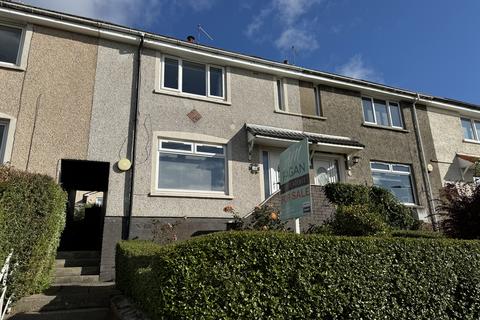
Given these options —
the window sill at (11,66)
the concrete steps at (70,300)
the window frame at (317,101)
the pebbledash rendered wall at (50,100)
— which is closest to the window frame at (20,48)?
the window sill at (11,66)

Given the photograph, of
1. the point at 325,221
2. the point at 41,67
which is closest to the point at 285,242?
the point at 325,221

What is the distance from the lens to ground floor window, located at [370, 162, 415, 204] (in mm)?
13406

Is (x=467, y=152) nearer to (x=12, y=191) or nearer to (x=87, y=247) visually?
(x=87, y=247)

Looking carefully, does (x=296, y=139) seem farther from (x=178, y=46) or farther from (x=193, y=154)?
(x=178, y=46)

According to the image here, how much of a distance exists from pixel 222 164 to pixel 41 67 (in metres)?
5.76

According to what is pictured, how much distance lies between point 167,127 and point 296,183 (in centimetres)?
609

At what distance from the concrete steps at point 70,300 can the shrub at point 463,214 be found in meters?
7.47

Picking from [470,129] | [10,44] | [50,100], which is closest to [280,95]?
[50,100]

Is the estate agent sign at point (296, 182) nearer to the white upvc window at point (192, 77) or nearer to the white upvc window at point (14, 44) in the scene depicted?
the white upvc window at point (192, 77)

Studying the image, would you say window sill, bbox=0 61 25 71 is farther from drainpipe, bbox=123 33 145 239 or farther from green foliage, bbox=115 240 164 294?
green foliage, bbox=115 240 164 294

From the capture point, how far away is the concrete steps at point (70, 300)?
5770 mm

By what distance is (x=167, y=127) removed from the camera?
1064 centimetres

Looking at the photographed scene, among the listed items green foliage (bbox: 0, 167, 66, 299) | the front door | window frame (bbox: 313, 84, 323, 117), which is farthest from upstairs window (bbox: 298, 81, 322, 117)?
green foliage (bbox: 0, 167, 66, 299)

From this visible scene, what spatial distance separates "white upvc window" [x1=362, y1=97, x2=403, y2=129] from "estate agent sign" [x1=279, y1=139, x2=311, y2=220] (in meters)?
9.41
